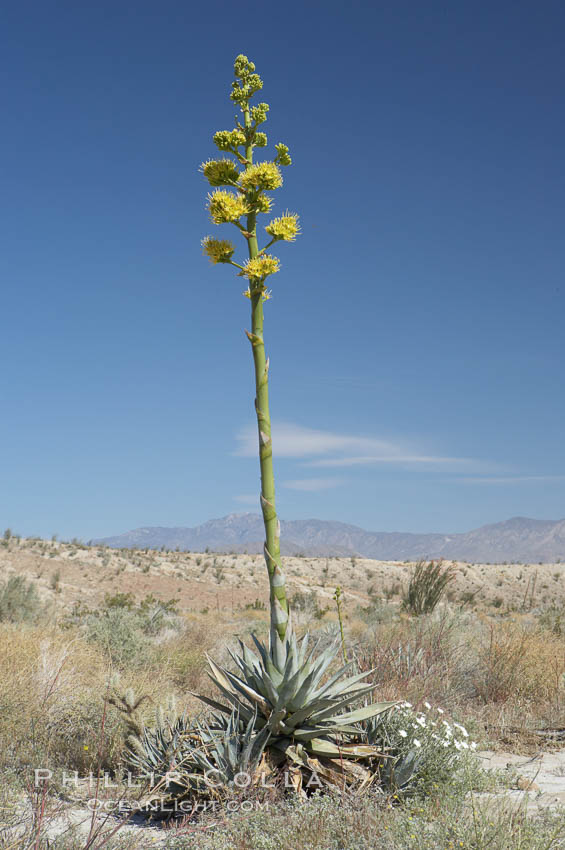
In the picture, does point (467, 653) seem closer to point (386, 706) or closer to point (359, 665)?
point (359, 665)

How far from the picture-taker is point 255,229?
502 cm

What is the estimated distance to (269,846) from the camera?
141 inches

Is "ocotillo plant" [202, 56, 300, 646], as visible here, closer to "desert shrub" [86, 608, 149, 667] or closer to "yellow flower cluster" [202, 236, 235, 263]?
"yellow flower cluster" [202, 236, 235, 263]

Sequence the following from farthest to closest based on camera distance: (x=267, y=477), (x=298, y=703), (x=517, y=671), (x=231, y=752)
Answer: (x=517, y=671) → (x=267, y=477) → (x=298, y=703) → (x=231, y=752)

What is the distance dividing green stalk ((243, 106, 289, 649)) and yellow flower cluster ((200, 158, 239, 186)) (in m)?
0.94

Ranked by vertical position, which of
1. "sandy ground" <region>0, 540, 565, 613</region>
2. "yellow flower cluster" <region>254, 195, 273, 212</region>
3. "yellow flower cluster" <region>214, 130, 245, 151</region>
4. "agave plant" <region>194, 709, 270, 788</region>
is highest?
"yellow flower cluster" <region>214, 130, 245, 151</region>

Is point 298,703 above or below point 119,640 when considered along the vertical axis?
above

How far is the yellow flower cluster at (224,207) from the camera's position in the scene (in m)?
4.75

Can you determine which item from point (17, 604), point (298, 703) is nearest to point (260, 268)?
point (298, 703)

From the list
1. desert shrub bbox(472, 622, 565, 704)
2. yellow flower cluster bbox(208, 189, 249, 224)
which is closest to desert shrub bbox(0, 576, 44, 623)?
desert shrub bbox(472, 622, 565, 704)

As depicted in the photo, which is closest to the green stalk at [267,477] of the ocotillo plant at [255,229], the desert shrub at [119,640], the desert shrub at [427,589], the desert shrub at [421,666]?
the ocotillo plant at [255,229]

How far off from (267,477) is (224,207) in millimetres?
2078

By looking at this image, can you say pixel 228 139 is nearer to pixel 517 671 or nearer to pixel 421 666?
pixel 421 666

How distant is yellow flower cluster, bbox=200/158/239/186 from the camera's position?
4.92m
